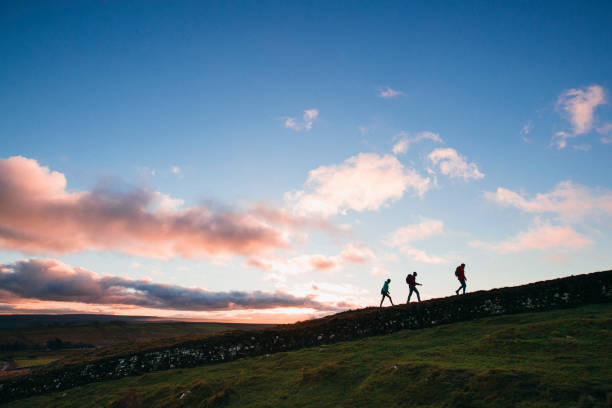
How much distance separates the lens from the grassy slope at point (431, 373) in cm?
1012

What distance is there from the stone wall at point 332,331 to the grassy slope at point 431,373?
960 millimetres

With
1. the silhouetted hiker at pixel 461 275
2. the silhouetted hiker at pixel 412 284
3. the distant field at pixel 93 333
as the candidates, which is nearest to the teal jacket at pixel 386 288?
the silhouetted hiker at pixel 412 284

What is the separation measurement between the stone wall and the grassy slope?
3.15 feet

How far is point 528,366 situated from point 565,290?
9.33m

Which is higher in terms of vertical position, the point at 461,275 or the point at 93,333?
the point at 461,275

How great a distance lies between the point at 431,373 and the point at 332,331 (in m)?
11.1

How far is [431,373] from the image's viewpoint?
12070 mm

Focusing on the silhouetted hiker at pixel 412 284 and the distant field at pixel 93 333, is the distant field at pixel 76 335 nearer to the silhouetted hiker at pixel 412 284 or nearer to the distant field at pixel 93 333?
the distant field at pixel 93 333

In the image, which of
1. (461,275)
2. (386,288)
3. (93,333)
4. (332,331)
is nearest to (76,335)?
(93,333)

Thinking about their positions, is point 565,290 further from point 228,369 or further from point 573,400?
point 228,369

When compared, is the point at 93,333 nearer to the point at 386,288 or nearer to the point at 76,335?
the point at 76,335

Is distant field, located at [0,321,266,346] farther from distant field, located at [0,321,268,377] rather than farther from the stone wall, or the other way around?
the stone wall

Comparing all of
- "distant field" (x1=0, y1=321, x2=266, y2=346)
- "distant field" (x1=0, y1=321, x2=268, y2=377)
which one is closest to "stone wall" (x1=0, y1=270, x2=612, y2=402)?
"distant field" (x1=0, y1=321, x2=268, y2=377)

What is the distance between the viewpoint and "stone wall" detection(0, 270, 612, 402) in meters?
18.2
